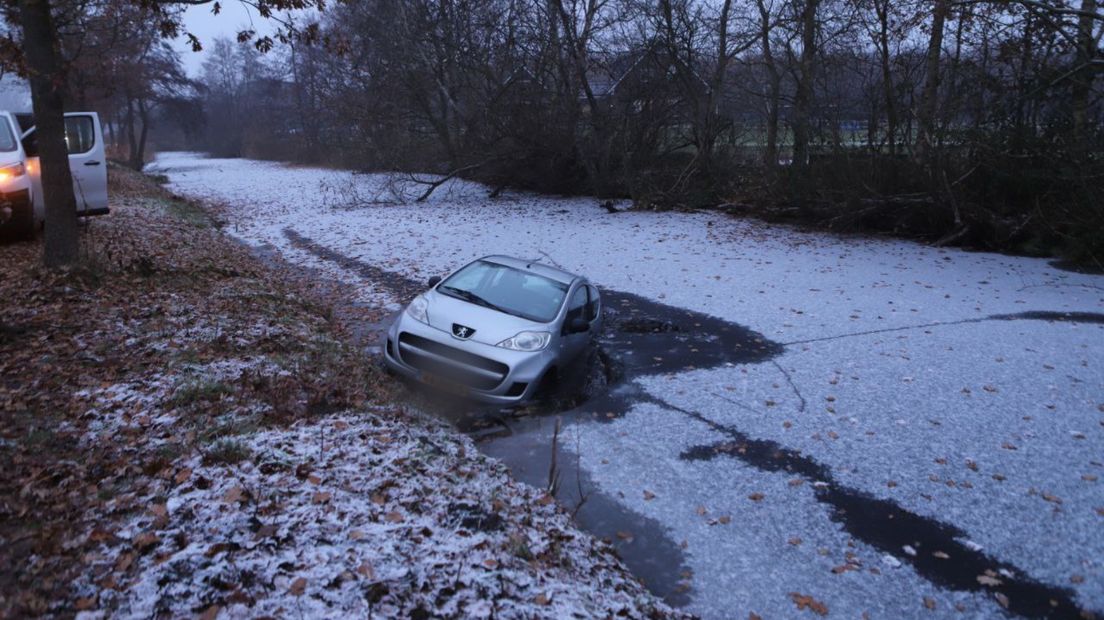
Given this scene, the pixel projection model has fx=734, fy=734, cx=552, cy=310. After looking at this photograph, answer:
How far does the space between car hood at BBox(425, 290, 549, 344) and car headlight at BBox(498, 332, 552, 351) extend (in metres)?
0.05

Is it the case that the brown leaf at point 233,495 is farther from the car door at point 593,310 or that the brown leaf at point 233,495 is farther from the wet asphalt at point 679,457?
the car door at point 593,310

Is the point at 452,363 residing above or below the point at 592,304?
below

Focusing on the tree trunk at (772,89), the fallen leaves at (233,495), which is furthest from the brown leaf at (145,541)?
the tree trunk at (772,89)

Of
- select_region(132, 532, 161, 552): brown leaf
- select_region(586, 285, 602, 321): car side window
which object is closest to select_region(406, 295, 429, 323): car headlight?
select_region(586, 285, 602, 321): car side window

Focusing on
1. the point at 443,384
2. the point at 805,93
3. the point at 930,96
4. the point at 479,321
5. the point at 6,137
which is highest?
the point at 805,93

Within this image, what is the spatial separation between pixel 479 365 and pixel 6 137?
8601 millimetres

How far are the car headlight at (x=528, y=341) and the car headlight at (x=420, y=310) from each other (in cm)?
96

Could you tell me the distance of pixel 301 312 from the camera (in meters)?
10.4

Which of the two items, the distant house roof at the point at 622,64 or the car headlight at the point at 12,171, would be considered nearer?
the car headlight at the point at 12,171

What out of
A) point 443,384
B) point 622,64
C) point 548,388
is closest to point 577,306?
point 548,388

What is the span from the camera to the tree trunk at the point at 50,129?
8500mm

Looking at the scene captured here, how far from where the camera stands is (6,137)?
10781 mm

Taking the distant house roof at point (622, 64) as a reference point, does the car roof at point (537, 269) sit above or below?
below

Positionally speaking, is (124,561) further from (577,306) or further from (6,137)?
(6,137)
